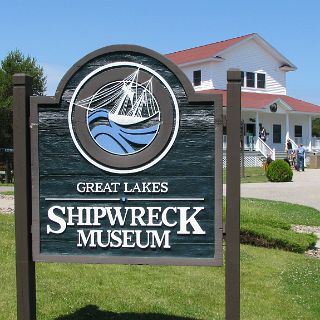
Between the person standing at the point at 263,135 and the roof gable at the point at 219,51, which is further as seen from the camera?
the roof gable at the point at 219,51

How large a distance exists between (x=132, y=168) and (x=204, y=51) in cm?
3897

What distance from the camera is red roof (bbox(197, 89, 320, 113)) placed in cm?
3967

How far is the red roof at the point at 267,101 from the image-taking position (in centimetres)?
3967

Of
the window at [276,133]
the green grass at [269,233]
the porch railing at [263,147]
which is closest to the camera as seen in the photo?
the green grass at [269,233]

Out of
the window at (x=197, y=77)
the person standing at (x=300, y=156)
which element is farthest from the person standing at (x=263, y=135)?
the window at (x=197, y=77)

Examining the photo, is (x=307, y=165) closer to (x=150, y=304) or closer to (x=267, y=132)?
(x=267, y=132)

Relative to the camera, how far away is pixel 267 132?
141 ft

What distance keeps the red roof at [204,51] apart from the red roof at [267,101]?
2783mm

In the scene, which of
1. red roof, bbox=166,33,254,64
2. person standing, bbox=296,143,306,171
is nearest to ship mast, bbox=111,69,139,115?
person standing, bbox=296,143,306,171

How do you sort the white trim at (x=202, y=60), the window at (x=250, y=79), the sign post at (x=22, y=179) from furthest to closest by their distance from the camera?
the window at (x=250, y=79) < the white trim at (x=202, y=60) < the sign post at (x=22, y=179)

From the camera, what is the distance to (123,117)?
401 centimetres

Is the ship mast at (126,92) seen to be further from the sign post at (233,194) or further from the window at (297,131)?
the window at (297,131)

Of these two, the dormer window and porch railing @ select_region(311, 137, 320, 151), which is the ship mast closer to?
the dormer window

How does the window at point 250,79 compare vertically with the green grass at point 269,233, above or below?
above
